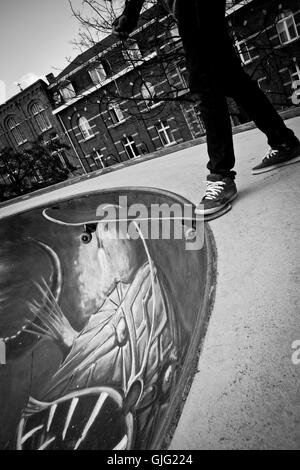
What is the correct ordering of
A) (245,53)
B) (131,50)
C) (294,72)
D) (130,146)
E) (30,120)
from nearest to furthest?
(131,50)
(294,72)
(245,53)
(130,146)
(30,120)

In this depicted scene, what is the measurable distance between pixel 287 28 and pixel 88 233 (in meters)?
15.1

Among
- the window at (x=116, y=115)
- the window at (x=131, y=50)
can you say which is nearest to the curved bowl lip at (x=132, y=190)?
the window at (x=131, y=50)

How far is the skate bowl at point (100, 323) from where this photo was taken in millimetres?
922

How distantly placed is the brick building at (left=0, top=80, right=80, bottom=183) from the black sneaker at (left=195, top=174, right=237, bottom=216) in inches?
763

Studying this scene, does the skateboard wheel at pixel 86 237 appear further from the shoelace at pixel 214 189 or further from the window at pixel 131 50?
the window at pixel 131 50

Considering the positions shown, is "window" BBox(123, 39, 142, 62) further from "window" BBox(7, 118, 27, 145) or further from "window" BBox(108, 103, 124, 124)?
"window" BBox(7, 118, 27, 145)

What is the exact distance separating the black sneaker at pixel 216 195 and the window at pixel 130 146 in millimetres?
16322

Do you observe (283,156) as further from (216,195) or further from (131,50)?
(131,50)

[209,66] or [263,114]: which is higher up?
[209,66]

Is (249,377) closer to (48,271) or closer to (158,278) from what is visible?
(158,278)

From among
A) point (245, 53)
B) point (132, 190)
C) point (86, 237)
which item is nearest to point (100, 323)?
point (86, 237)

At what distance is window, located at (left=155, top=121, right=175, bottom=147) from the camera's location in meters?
15.8

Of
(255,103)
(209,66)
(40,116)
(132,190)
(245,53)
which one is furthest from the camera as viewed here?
(40,116)

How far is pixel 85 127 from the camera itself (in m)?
18.3
